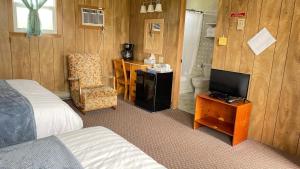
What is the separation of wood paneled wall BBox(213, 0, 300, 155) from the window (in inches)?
117

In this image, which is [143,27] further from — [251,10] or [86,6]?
[251,10]

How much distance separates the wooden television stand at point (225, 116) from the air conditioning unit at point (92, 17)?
2686mm

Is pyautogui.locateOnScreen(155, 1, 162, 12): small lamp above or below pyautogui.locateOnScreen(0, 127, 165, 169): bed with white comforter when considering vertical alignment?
above

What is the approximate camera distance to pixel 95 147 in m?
1.43

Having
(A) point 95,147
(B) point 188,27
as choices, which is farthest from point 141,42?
(A) point 95,147

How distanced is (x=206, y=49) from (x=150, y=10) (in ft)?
5.83

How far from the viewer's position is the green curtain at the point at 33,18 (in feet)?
12.7

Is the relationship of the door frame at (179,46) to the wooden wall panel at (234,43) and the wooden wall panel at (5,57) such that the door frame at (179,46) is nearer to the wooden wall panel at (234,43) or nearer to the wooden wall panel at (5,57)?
the wooden wall panel at (234,43)

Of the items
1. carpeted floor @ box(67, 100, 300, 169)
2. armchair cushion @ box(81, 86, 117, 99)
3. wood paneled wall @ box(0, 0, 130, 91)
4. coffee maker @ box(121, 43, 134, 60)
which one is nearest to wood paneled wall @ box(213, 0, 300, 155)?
carpeted floor @ box(67, 100, 300, 169)

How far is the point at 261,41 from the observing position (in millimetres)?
2943

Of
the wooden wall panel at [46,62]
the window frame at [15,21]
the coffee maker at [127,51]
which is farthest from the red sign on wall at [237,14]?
the wooden wall panel at [46,62]

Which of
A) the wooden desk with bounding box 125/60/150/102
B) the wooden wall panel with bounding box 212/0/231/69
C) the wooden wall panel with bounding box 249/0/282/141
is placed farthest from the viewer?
the wooden desk with bounding box 125/60/150/102

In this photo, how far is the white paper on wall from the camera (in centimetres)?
288

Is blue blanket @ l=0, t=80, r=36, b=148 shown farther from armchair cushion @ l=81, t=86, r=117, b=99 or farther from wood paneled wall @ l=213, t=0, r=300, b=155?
wood paneled wall @ l=213, t=0, r=300, b=155
